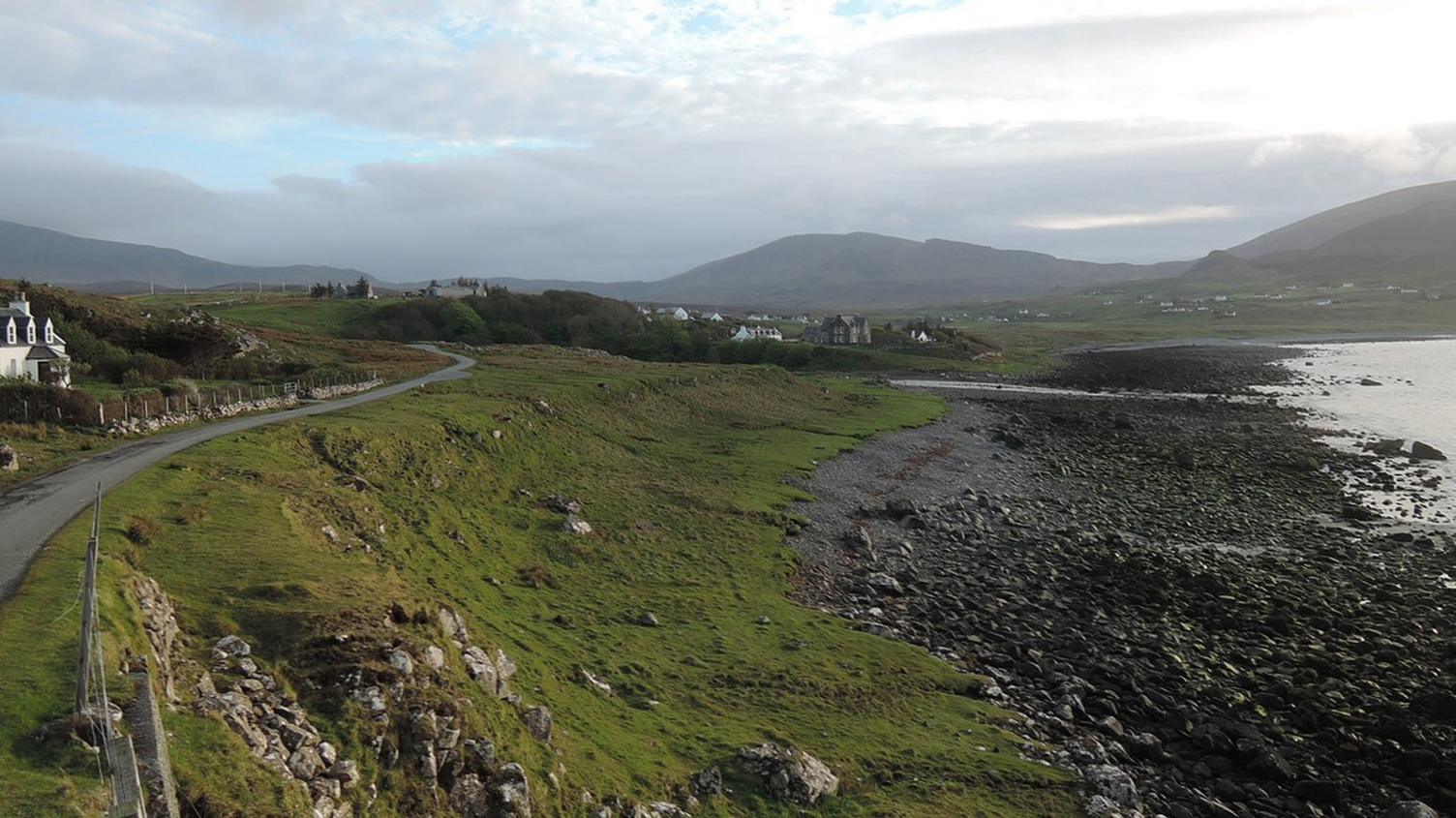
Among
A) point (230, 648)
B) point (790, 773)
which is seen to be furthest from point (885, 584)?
point (230, 648)

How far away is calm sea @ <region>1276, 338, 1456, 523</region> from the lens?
4822 cm

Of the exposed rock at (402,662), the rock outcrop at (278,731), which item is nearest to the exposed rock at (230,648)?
the rock outcrop at (278,731)

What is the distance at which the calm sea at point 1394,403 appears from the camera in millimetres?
48219

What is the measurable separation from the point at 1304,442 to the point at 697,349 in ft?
306

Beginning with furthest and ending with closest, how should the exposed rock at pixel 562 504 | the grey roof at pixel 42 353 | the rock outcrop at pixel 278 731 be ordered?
the grey roof at pixel 42 353, the exposed rock at pixel 562 504, the rock outcrop at pixel 278 731

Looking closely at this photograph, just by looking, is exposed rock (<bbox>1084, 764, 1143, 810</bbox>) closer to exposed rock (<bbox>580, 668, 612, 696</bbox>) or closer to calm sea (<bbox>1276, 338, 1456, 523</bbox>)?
exposed rock (<bbox>580, 668, 612, 696</bbox>)

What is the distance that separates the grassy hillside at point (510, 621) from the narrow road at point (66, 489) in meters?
0.65

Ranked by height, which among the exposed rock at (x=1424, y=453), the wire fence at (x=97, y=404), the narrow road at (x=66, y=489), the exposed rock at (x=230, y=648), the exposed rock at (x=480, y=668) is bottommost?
the exposed rock at (x=1424, y=453)

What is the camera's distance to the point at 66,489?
2183 centimetres

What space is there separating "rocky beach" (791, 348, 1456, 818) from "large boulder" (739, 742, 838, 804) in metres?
5.26

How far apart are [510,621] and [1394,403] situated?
351 ft

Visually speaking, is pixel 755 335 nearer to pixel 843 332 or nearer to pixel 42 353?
pixel 843 332

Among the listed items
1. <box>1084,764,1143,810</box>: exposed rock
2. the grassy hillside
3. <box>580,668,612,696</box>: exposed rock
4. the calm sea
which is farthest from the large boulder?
the calm sea

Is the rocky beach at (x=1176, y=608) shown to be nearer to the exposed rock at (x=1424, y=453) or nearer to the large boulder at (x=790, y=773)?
the exposed rock at (x=1424, y=453)
